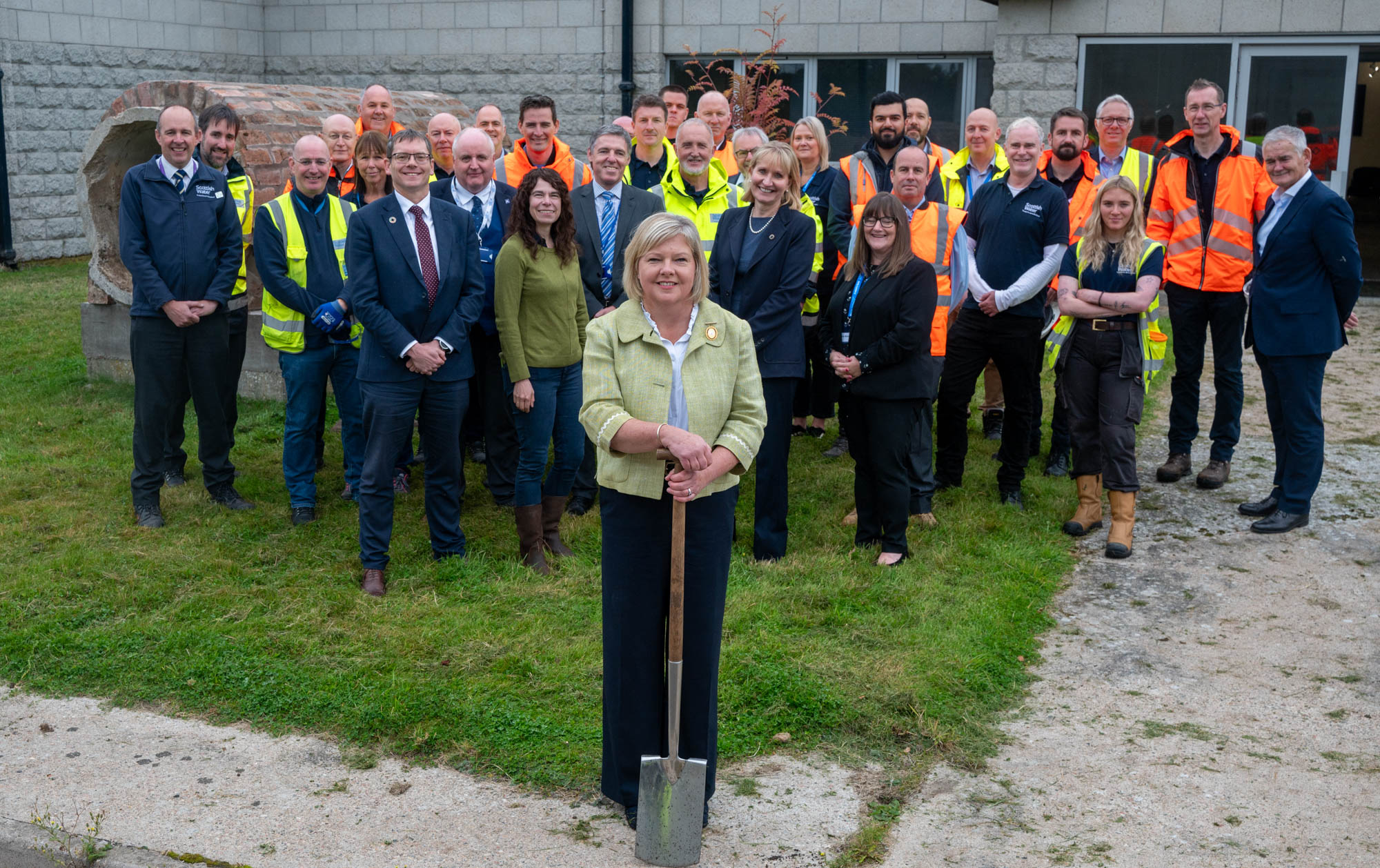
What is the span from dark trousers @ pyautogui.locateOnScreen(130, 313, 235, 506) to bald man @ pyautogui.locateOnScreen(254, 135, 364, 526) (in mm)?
354

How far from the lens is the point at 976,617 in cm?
545

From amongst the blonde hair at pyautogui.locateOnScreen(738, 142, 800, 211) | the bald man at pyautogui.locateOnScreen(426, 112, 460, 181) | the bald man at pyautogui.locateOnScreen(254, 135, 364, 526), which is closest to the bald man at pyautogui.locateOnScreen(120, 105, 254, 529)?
the bald man at pyautogui.locateOnScreen(254, 135, 364, 526)

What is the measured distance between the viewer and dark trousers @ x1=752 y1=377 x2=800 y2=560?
602cm

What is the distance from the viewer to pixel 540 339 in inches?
238

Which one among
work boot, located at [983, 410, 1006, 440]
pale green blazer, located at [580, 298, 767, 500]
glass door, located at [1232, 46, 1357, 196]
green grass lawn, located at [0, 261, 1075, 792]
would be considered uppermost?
glass door, located at [1232, 46, 1357, 196]

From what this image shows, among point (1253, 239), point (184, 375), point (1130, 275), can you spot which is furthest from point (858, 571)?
point (184, 375)

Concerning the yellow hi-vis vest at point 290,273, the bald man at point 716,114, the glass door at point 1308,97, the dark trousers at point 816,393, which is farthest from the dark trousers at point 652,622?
the glass door at point 1308,97

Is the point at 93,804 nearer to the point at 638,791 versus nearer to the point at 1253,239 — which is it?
the point at 638,791

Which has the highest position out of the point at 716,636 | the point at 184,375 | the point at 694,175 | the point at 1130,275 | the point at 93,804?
the point at 694,175

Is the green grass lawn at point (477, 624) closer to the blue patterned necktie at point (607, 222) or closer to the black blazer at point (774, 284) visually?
the black blazer at point (774, 284)

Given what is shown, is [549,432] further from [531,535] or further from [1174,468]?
[1174,468]

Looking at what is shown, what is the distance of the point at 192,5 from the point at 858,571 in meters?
14.0

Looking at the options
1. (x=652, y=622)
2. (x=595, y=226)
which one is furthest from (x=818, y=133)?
(x=652, y=622)

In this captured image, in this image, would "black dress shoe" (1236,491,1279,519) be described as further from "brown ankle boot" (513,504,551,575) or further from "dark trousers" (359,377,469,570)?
"dark trousers" (359,377,469,570)
